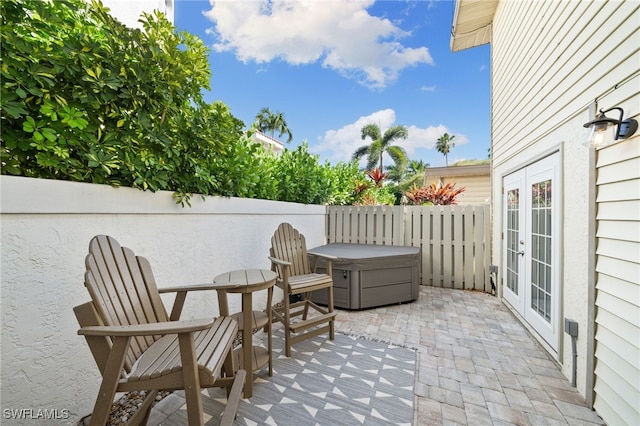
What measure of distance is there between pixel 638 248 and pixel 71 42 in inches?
136

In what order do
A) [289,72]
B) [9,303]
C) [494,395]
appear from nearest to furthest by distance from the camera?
1. [9,303]
2. [494,395]
3. [289,72]

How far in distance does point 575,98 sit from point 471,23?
4135mm

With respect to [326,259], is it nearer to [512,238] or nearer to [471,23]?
[512,238]

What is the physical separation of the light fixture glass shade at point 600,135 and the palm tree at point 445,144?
39808mm

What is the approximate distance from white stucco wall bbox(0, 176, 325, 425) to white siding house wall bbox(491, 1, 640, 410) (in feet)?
10.2

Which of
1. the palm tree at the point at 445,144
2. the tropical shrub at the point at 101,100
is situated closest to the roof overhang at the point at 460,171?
the tropical shrub at the point at 101,100

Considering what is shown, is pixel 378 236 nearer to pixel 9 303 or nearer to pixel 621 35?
pixel 621 35

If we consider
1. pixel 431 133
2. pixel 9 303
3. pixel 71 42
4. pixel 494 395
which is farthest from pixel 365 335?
pixel 431 133

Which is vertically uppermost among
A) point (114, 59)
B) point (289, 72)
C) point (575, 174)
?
point (289, 72)

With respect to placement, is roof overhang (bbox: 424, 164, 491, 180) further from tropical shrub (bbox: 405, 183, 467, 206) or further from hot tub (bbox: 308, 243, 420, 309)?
hot tub (bbox: 308, 243, 420, 309)

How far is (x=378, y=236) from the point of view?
17.7 ft

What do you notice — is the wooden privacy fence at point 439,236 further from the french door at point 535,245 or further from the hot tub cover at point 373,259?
the hot tub cover at point 373,259

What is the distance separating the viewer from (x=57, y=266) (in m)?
1.48

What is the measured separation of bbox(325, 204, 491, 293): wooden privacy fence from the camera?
4.76 metres
